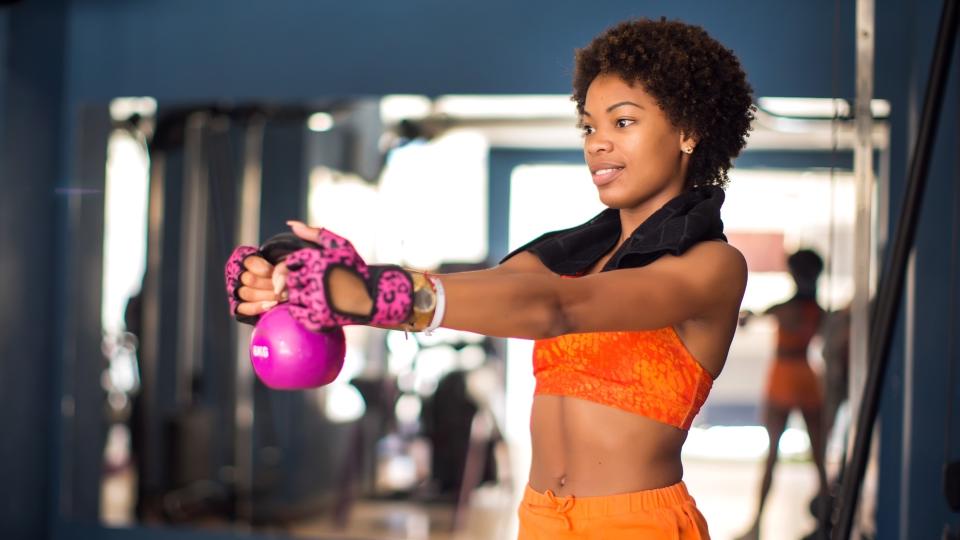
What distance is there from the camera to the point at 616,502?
175 centimetres

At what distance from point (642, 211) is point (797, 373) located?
2.40 m

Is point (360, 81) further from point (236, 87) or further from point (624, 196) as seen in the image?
point (624, 196)

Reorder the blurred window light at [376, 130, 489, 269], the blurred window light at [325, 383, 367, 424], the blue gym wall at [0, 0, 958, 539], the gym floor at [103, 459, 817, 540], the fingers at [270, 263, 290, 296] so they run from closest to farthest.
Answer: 1. the fingers at [270, 263, 290, 296]
2. the blue gym wall at [0, 0, 958, 539]
3. the gym floor at [103, 459, 817, 540]
4. the blurred window light at [376, 130, 489, 269]
5. the blurred window light at [325, 383, 367, 424]

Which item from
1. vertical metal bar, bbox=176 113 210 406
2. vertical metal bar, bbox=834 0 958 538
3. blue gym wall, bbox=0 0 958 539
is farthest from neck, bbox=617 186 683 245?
vertical metal bar, bbox=176 113 210 406

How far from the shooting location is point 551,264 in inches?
76.5

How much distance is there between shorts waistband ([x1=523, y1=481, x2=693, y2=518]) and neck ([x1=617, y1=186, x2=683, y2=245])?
0.45 m

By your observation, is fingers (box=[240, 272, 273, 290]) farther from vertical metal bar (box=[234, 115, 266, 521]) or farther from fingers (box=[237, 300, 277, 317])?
vertical metal bar (box=[234, 115, 266, 521])

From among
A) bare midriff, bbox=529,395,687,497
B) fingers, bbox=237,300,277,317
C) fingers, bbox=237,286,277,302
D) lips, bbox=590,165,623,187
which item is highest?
lips, bbox=590,165,623,187

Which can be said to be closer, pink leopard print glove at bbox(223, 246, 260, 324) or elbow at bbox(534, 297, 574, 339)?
elbow at bbox(534, 297, 574, 339)

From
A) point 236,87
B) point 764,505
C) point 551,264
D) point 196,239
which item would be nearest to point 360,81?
point 236,87

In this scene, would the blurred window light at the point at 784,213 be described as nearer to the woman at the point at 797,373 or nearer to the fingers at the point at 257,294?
the woman at the point at 797,373

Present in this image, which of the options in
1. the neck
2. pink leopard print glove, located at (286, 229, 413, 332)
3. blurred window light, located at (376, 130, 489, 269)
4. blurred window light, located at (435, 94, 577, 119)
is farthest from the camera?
blurred window light, located at (376, 130, 489, 269)

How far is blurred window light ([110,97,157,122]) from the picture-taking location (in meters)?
4.62

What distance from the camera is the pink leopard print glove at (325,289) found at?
131 cm
